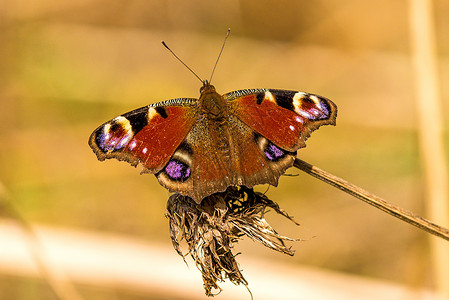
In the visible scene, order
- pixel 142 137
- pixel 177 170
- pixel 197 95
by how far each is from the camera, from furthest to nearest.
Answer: pixel 197 95, pixel 142 137, pixel 177 170

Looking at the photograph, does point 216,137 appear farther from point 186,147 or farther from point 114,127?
point 114,127

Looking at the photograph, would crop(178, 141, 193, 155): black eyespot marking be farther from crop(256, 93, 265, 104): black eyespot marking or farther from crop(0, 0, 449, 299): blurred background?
crop(0, 0, 449, 299): blurred background

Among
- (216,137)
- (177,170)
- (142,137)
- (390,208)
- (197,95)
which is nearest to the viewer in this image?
(390,208)

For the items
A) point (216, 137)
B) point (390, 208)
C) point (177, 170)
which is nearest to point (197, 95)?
point (216, 137)

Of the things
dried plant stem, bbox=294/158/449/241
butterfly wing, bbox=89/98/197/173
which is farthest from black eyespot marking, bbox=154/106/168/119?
dried plant stem, bbox=294/158/449/241

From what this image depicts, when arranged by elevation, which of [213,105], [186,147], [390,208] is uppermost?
[213,105]

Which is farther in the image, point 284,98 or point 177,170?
point 284,98
